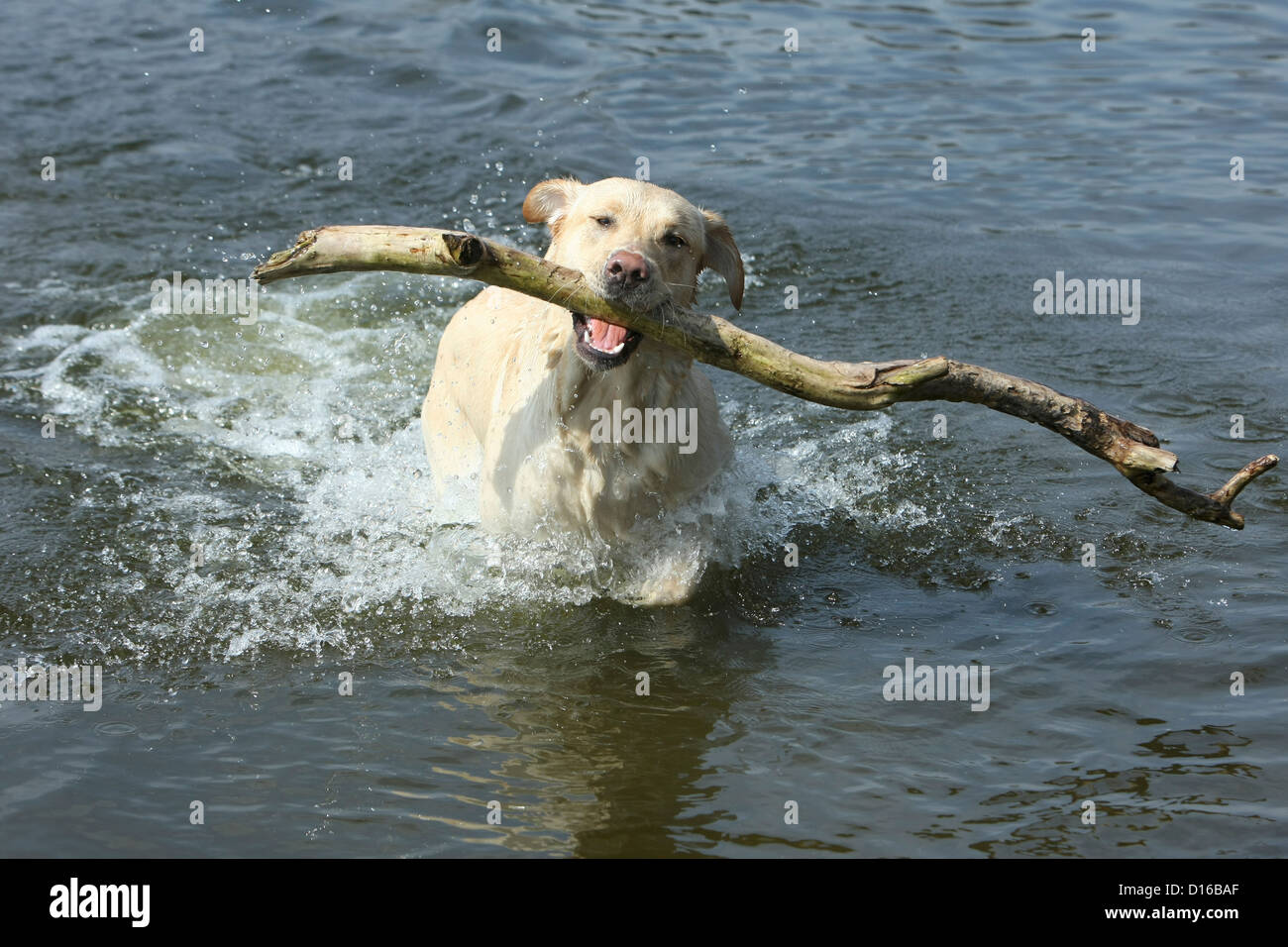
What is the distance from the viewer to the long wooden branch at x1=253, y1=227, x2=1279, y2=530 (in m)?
→ 4.86

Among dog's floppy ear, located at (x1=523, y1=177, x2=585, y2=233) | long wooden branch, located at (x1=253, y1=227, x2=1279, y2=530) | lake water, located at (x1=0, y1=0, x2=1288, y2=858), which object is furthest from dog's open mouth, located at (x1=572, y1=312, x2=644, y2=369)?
lake water, located at (x1=0, y1=0, x2=1288, y2=858)

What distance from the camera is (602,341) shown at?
5.55 meters

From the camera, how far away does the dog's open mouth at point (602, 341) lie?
5.45m

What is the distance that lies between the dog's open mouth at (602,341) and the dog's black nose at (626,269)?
267 millimetres

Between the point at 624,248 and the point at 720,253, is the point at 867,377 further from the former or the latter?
the point at 720,253

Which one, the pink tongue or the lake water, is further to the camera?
the pink tongue

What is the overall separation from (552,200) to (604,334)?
0.93 metres

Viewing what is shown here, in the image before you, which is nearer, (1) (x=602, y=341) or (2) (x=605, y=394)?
(1) (x=602, y=341)

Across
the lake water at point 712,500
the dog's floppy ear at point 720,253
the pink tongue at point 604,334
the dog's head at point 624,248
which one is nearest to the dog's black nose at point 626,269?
the dog's head at point 624,248

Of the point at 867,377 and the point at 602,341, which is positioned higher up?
the point at 602,341

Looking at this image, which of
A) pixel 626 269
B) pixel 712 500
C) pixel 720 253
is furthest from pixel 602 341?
pixel 712 500

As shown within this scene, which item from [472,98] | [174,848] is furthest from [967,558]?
[472,98]

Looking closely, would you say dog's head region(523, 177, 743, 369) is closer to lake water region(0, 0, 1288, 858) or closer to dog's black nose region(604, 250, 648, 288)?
dog's black nose region(604, 250, 648, 288)
